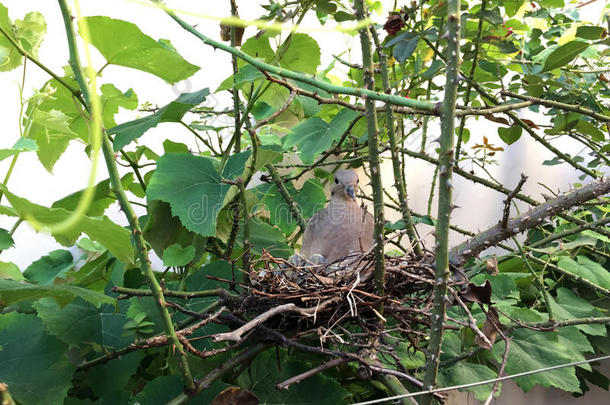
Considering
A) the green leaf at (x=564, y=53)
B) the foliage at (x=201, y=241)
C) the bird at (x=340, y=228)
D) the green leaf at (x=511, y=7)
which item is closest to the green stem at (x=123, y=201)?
the foliage at (x=201, y=241)

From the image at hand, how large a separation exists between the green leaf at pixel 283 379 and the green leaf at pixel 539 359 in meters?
0.31

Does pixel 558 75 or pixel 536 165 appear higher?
pixel 558 75

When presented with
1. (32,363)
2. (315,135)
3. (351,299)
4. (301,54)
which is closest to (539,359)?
(351,299)

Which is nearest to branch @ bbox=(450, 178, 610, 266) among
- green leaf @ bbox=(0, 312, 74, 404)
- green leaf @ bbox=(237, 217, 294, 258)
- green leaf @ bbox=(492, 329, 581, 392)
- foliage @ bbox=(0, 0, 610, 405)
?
foliage @ bbox=(0, 0, 610, 405)

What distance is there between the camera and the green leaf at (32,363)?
53cm

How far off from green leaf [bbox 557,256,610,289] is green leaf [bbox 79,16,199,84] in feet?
2.77

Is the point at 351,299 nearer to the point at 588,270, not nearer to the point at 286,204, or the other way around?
the point at 286,204

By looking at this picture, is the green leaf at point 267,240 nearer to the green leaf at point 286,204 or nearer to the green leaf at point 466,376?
the green leaf at point 286,204

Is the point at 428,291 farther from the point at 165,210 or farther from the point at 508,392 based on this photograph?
the point at 508,392

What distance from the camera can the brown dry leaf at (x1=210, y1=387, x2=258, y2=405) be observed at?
19.8 inches

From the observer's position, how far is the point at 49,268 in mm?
774

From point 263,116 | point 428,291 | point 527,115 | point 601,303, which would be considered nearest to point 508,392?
point 601,303

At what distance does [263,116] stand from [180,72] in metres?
0.32

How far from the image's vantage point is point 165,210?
0.77m
